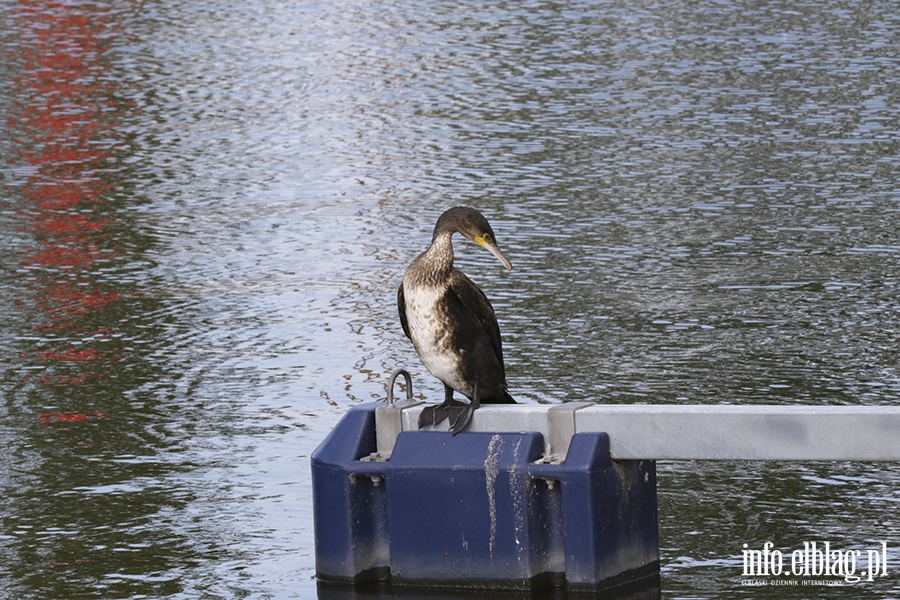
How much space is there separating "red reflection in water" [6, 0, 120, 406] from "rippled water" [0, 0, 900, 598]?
0.04 metres

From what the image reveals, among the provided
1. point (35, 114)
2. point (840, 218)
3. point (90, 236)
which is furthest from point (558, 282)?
point (35, 114)

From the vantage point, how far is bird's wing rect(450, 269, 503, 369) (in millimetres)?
6555

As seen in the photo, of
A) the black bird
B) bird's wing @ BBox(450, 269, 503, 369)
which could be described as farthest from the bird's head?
bird's wing @ BBox(450, 269, 503, 369)

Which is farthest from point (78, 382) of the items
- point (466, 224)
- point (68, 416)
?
point (466, 224)

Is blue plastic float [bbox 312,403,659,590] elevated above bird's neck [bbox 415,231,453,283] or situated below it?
below

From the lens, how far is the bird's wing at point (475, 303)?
6.55 m

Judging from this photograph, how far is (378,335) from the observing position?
1038 cm

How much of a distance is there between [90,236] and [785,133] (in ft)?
19.1

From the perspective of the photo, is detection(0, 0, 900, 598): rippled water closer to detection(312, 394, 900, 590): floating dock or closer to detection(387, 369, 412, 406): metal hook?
detection(312, 394, 900, 590): floating dock

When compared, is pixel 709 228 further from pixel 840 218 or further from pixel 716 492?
pixel 716 492

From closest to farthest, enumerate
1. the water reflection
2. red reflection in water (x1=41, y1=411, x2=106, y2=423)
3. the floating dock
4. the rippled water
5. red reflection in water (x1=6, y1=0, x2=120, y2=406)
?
the floating dock → the water reflection → the rippled water → red reflection in water (x1=41, y1=411, x2=106, y2=423) → red reflection in water (x1=6, y1=0, x2=120, y2=406)

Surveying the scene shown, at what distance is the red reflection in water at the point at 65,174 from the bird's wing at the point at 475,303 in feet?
9.34

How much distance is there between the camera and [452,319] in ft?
21.5

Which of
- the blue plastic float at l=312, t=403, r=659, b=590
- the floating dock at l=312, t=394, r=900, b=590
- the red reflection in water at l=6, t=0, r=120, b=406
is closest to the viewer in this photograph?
the floating dock at l=312, t=394, r=900, b=590
